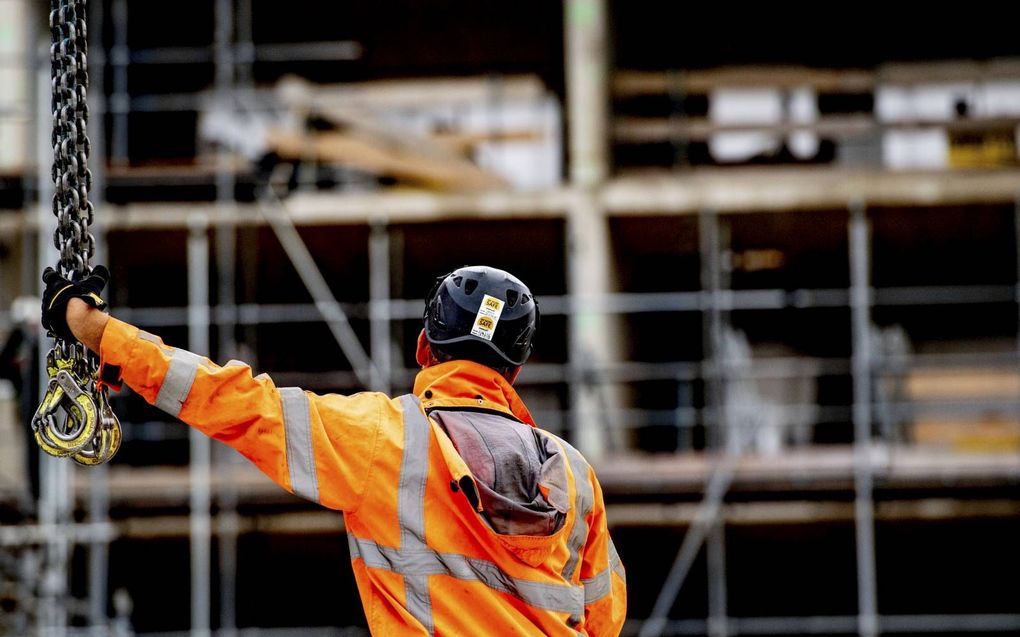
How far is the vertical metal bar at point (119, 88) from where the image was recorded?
14617mm

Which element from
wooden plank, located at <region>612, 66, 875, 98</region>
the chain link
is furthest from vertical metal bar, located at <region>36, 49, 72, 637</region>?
the chain link

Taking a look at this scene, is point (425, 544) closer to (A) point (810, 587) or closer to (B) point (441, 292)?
(B) point (441, 292)

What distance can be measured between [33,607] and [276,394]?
9.15m

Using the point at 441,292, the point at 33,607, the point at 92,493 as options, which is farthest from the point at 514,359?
the point at 92,493

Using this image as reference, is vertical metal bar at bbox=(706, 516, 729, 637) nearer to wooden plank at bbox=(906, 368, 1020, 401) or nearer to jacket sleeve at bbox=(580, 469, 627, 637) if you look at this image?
wooden plank at bbox=(906, 368, 1020, 401)

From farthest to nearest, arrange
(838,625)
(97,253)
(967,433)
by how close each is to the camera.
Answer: (967,433) → (838,625) → (97,253)

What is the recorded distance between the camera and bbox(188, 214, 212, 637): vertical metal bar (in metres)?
13.5

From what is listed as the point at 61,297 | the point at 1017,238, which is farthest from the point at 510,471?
the point at 1017,238

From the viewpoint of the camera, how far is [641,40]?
1669 cm

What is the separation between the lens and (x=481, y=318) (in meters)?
3.67

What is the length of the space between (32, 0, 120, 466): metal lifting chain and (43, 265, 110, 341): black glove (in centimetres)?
16

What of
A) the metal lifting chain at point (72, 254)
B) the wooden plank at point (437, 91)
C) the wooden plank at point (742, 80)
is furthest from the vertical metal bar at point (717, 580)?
the metal lifting chain at point (72, 254)

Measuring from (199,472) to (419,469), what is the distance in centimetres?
1052

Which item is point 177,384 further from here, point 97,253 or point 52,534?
point 97,253
